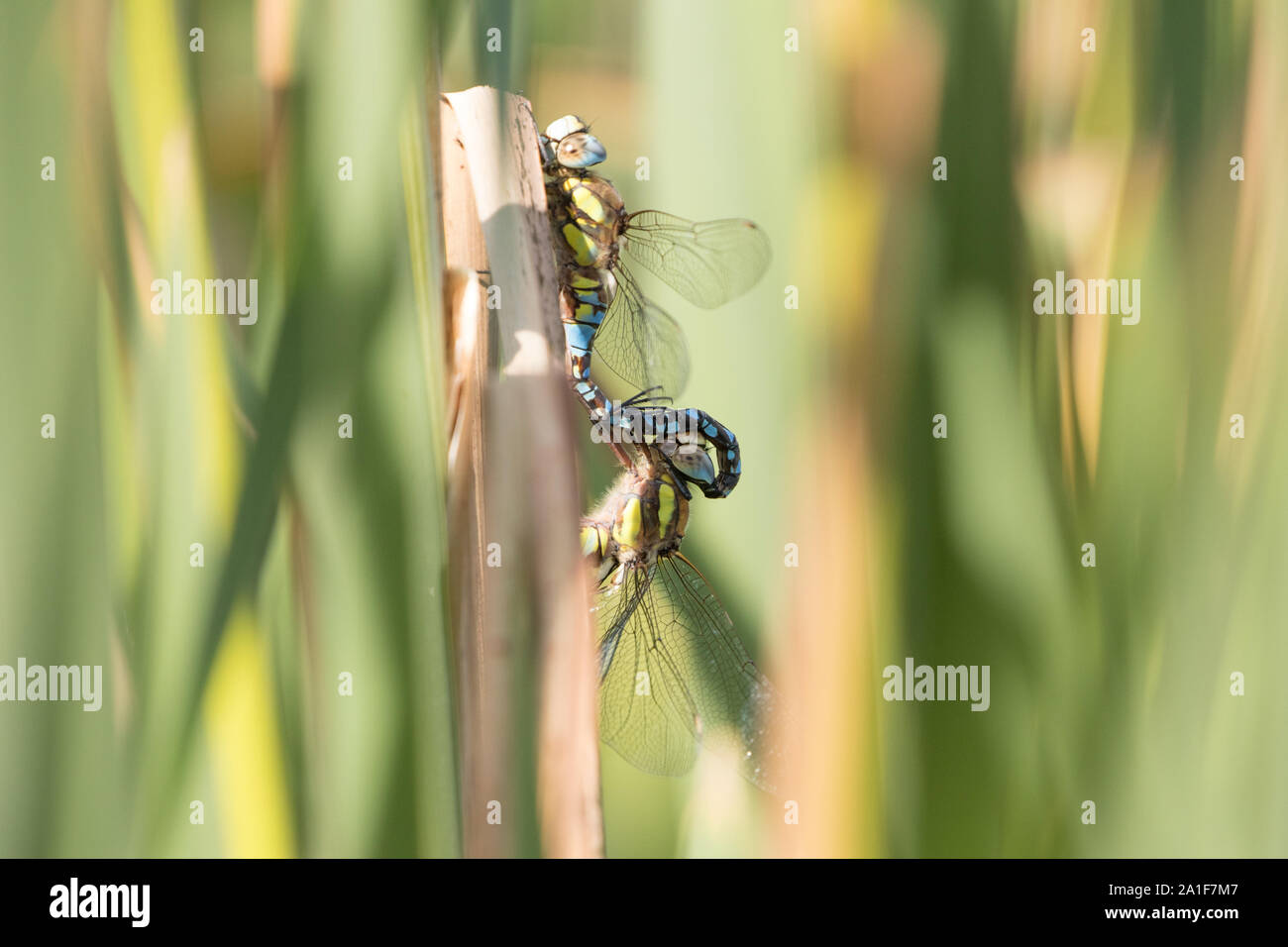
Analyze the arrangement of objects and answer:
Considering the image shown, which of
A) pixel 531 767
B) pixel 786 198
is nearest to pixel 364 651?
pixel 531 767

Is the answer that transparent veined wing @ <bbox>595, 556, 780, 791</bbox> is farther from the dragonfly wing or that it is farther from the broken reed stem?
the broken reed stem

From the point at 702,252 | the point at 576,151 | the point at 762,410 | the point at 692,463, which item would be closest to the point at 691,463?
the point at 692,463

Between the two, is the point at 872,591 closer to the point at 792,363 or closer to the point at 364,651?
the point at 792,363

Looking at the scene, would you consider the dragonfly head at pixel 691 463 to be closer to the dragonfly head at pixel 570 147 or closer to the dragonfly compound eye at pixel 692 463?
the dragonfly compound eye at pixel 692 463

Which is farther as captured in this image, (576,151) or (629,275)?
(629,275)

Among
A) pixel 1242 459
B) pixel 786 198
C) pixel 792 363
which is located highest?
pixel 786 198

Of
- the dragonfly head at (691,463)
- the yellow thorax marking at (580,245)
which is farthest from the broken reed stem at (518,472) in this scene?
the dragonfly head at (691,463)

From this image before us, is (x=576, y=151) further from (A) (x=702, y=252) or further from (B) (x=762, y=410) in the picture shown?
(B) (x=762, y=410)
